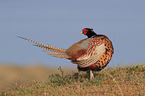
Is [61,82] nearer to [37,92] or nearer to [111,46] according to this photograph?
[37,92]

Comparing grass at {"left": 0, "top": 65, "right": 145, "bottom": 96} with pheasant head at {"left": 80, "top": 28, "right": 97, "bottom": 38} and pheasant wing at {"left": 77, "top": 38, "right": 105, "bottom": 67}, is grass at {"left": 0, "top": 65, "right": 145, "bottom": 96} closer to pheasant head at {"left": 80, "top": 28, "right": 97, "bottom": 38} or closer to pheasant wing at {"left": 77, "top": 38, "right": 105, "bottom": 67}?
pheasant wing at {"left": 77, "top": 38, "right": 105, "bottom": 67}

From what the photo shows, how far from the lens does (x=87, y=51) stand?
755 centimetres

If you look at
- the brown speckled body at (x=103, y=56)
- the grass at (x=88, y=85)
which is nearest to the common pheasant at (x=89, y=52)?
the brown speckled body at (x=103, y=56)

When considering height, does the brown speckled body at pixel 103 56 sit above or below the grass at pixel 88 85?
above

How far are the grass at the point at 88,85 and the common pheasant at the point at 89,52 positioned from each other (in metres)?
0.53

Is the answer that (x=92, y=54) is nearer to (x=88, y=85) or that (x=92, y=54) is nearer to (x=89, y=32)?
(x=88, y=85)

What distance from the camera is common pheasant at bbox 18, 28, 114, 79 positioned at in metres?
7.54

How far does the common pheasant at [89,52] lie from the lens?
297 inches

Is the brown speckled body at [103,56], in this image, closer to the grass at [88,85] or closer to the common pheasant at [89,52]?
the common pheasant at [89,52]

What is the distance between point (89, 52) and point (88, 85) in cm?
100

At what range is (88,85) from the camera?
759 centimetres

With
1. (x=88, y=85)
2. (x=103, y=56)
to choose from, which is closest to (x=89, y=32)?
(x=103, y=56)

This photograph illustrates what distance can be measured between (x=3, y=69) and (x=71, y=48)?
1076cm

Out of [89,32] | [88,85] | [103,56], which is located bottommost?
[88,85]
